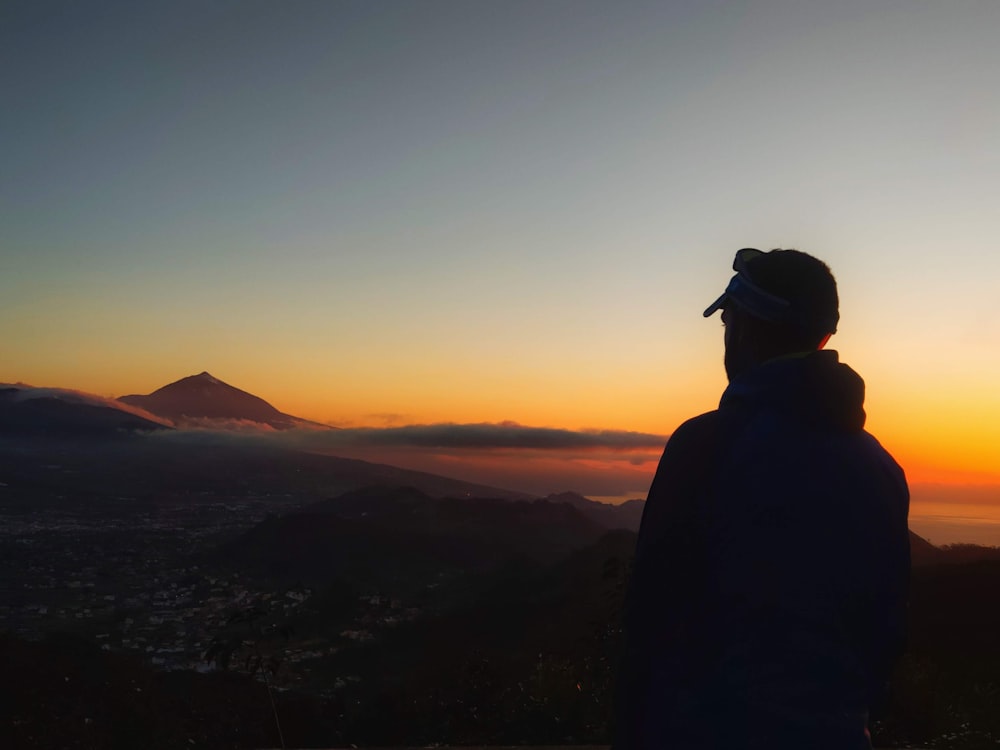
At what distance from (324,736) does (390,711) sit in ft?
2.60

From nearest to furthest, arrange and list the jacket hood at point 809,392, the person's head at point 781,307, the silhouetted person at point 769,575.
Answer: the silhouetted person at point 769,575 → the jacket hood at point 809,392 → the person's head at point 781,307

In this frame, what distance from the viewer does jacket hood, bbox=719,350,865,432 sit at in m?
1.76

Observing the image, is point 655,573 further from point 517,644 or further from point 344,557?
point 344,557

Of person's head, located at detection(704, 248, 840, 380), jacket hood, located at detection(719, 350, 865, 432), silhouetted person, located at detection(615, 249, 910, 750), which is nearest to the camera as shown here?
silhouetted person, located at detection(615, 249, 910, 750)

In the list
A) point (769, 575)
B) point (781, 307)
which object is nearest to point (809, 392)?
point (781, 307)

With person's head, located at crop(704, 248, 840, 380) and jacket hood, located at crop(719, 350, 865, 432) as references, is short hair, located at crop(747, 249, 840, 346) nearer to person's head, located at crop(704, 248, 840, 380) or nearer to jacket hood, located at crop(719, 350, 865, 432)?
person's head, located at crop(704, 248, 840, 380)

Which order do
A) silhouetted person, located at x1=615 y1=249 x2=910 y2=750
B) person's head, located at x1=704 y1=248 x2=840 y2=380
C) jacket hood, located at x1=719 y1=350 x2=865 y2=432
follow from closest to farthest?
silhouetted person, located at x1=615 y1=249 x2=910 y2=750
jacket hood, located at x1=719 y1=350 x2=865 y2=432
person's head, located at x1=704 y1=248 x2=840 y2=380

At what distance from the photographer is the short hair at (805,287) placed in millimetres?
1969

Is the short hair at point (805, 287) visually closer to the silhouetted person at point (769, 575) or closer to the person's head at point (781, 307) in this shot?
the person's head at point (781, 307)

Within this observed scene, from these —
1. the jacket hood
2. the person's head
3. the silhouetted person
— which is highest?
the person's head

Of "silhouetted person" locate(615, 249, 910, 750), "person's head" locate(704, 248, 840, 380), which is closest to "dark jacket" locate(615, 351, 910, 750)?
"silhouetted person" locate(615, 249, 910, 750)

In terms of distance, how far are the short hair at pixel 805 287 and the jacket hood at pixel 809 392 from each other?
0.16 metres

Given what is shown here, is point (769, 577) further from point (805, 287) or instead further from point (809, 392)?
point (805, 287)

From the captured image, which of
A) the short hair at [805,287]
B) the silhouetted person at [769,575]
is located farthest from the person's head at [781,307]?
the silhouetted person at [769,575]
